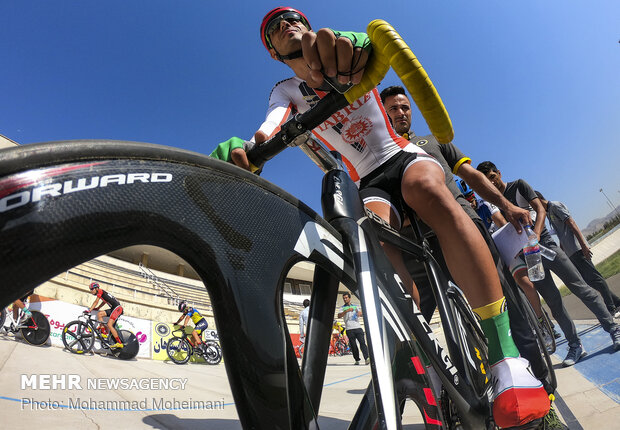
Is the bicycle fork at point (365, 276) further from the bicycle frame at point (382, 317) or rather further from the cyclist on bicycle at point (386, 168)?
the cyclist on bicycle at point (386, 168)

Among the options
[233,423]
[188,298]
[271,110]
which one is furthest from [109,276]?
[271,110]

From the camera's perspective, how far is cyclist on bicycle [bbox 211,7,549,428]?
1.97 ft

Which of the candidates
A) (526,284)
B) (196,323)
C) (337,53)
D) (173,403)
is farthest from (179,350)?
(337,53)

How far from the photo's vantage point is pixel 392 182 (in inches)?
47.9

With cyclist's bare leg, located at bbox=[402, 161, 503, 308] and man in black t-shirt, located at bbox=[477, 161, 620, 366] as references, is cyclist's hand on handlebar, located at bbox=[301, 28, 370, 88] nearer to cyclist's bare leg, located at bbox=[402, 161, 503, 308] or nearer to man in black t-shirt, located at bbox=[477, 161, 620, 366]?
cyclist's bare leg, located at bbox=[402, 161, 503, 308]

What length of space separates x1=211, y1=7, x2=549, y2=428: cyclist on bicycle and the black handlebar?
33 millimetres

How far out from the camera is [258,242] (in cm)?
58

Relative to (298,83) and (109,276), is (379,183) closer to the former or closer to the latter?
(298,83)

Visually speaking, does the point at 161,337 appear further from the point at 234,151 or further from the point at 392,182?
the point at 234,151

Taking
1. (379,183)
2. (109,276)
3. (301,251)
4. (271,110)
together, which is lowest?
(301,251)

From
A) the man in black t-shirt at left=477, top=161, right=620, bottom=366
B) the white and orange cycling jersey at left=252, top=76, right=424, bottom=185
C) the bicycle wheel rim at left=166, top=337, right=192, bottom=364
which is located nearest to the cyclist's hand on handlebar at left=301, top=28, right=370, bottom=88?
the white and orange cycling jersey at left=252, top=76, right=424, bottom=185

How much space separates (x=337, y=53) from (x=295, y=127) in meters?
0.21

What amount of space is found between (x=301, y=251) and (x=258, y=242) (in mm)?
113

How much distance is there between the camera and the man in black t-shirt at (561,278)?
113 inches
